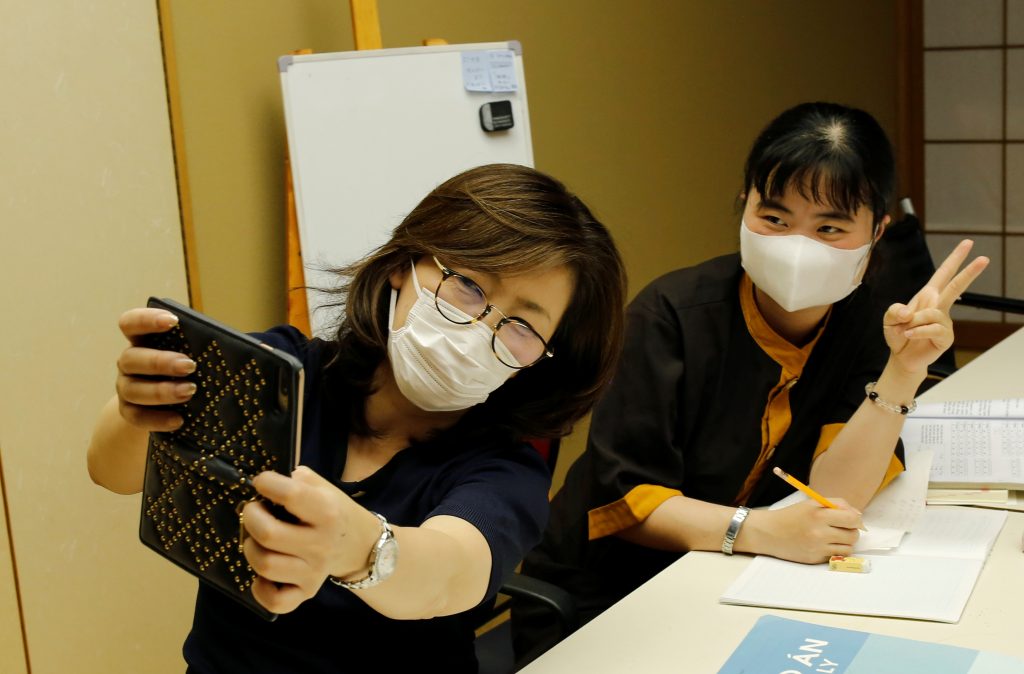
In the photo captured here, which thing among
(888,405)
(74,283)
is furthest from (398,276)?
(74,283)

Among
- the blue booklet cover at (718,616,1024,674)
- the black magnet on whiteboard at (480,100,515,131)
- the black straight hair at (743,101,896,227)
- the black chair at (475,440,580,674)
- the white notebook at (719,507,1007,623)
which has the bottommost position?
the black chair at (475,440,580,674)

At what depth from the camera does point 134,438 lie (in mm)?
1160

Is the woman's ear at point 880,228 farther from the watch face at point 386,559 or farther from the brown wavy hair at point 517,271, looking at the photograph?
the watch face at point 386,559

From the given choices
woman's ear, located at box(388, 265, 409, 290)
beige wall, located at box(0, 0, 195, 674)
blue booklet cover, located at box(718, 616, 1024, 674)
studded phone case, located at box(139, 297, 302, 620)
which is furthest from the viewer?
beige wall, located at box(0, 0, 195, 674)

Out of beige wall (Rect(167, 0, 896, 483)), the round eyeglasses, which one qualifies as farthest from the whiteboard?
the round eyeglasses

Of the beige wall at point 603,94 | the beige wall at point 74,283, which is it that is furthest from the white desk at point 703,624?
the beige wall at point 74,283

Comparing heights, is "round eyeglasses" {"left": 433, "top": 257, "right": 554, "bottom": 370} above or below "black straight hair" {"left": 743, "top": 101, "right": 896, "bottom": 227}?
below

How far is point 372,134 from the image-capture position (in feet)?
7.93

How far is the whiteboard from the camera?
7.68 feet

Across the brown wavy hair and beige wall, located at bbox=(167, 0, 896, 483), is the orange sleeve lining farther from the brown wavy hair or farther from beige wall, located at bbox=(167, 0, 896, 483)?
beige wall, located at bbox=(167, 0, 896, 483)

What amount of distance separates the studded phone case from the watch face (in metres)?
0.09

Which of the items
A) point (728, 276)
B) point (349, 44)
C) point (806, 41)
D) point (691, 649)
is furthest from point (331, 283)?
point (806, 41)

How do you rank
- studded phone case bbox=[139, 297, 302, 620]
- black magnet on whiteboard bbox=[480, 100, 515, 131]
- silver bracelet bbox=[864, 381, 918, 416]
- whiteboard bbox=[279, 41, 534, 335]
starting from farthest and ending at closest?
black magnet on whiteboard bbox=[480, 100, 515, 131], whiteboard bbox=[279, 41, 534, 335], silver bracelet bbox=[864, 381, 918, 416], studded phone case bbox=[139, 297, 302, 620]

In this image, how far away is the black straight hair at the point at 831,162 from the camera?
154 cm
